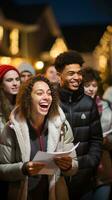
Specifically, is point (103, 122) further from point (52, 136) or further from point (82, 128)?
point (52, 136)

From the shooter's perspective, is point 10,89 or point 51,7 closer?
point 10,89

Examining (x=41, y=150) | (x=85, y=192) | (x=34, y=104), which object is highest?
(x=34, y=104)

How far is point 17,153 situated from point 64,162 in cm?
44

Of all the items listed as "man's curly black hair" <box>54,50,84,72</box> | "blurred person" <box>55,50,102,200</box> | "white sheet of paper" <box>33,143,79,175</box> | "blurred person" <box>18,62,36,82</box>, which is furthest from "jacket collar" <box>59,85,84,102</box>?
"blurred person" <box>18,62,36,82</box>

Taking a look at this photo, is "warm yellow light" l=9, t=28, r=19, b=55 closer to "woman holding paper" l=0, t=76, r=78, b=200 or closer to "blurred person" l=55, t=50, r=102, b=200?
"blurred person" l=55, t=50, r=102, b=200

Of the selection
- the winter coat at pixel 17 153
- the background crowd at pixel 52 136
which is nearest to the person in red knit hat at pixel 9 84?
the background crowd at pixel 52 136

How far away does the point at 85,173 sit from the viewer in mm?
5832

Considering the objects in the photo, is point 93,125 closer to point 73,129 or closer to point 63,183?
point 73,129

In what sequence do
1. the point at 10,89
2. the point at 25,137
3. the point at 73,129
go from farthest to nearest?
the point at 10,89 → the point at 73,129 → the point at 25,137

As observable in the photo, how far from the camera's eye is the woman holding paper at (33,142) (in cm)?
512

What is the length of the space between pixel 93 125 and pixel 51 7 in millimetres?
43480

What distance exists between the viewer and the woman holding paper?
16.8 feet

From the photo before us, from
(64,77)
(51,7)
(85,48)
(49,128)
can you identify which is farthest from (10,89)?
(85,48)

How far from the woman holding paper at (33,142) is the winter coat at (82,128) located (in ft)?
1.39
